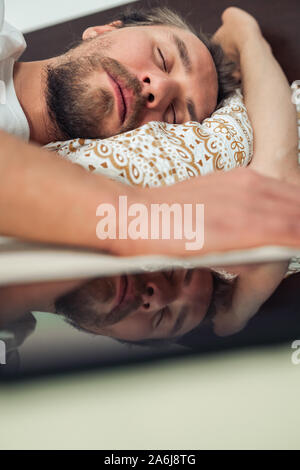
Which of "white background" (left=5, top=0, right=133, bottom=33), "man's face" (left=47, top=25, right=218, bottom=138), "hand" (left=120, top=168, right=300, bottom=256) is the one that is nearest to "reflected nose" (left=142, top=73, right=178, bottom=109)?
"man's face" (left=47, top=25, right=218, bottom=138)

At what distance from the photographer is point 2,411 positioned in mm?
247

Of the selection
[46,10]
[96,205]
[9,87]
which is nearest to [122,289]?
[96,205]

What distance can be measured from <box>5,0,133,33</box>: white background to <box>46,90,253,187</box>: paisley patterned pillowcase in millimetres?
1148

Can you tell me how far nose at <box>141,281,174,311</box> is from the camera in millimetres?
350

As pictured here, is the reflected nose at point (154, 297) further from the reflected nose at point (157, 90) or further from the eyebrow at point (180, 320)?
the reflected nose at point (157, 90)

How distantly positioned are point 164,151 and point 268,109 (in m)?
0.54

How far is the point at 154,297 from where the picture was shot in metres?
0.37

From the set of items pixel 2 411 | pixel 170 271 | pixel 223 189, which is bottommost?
pixel 2 411

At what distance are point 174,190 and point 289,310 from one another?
0.26 metres

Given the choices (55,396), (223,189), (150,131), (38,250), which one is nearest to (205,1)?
(150,131)

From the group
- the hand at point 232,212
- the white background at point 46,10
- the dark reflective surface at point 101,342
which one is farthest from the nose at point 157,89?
the white background at point 46,10

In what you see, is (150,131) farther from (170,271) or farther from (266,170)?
(170,271)

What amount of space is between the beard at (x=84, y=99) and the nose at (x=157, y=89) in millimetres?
16

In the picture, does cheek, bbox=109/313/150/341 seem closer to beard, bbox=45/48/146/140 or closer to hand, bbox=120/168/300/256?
hand, bbox=120/168/300/256
